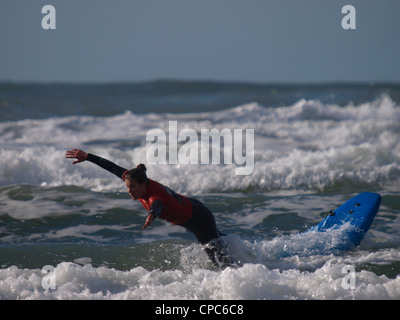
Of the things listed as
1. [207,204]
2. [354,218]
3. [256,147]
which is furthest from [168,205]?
[256,147]

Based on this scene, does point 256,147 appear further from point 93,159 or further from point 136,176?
point 136,176

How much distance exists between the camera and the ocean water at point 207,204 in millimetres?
5094

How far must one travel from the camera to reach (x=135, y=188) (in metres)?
5.10

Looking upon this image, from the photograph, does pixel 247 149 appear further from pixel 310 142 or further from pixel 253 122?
pixel 253 122

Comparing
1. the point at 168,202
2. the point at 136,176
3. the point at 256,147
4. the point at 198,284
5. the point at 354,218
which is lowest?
the point at 198,284

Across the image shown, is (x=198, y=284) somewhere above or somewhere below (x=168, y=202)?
below

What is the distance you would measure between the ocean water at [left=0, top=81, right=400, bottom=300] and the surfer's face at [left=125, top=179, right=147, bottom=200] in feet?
2.46

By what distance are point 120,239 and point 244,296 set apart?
2552mm

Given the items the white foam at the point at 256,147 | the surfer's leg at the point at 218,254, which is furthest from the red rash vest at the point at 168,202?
the white foam at the point at 256,147

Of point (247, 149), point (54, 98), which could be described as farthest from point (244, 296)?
point (54, 98)

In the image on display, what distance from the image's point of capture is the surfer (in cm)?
511

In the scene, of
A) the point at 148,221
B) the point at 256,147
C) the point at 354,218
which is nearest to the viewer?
the point at 148,221

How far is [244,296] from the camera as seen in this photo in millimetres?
4770

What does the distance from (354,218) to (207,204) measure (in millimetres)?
2458
